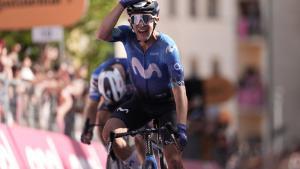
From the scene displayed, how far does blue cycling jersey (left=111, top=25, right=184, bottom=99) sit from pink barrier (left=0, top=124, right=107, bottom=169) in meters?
2.13

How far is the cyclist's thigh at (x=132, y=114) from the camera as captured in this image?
15.5 meters

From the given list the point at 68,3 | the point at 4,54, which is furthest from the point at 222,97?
the point at 4,54

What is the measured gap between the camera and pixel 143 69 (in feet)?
49.9

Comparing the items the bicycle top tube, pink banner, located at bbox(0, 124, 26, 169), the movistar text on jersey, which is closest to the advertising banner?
the movistar text on jersey

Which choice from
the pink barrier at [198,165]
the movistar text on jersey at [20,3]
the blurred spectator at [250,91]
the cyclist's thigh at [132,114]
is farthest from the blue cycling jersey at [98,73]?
the blurred spectator at [250,91]

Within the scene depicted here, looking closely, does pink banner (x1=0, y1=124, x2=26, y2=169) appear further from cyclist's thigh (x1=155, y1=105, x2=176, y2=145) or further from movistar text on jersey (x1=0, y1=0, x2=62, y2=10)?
movistar text on jersey (x1=0, y1=0, x2=62, y2=10)

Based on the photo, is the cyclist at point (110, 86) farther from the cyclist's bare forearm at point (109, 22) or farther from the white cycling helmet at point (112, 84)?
the cyclist's bare forearm at point (109, 22)

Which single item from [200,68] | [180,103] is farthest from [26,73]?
[200,68]

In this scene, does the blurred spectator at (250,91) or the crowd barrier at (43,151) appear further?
the blurred spectator at (250,91)

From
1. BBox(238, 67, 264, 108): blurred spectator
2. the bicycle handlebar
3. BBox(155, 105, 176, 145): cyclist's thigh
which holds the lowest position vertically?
BBox(238, 67, 264, 108): blurred spectator

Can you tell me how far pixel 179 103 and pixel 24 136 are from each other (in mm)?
3643

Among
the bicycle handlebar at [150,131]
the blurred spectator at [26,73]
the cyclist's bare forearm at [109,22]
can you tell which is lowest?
the blurred spectator at [26,73]

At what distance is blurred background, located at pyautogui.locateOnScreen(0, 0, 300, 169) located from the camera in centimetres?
2216

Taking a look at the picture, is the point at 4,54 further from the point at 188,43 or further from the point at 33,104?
the point at 188,43
